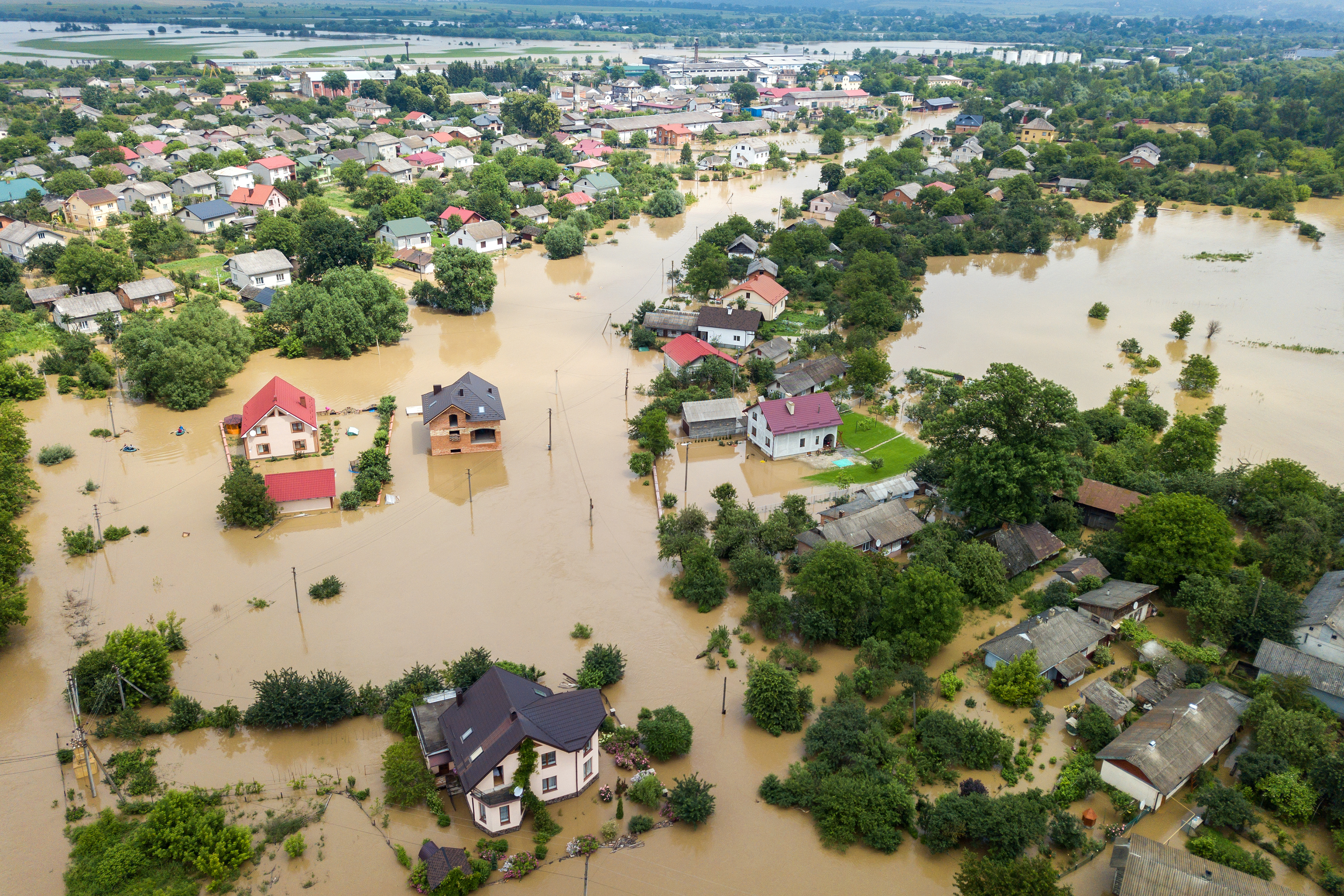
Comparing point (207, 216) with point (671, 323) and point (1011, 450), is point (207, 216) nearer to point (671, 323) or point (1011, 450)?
point (671, 323)

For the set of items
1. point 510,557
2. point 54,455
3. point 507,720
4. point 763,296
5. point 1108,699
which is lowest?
point 510,557

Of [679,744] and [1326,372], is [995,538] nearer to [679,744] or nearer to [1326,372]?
[679,744]

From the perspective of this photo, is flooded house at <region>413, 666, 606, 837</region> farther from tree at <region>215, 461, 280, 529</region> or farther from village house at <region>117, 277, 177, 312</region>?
village house at <region>117, 277, 177, 312</region>

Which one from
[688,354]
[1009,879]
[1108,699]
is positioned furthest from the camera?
[688,354]

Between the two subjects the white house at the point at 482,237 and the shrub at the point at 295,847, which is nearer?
the shrub at the point at 295,847

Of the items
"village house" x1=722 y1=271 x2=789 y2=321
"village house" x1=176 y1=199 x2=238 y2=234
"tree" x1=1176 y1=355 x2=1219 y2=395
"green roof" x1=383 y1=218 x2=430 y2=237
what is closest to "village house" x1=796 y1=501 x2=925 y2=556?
"tree" x1=1176 y1=355 x2=1219 y2=395

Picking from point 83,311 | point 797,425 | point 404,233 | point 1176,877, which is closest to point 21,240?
point 83,311

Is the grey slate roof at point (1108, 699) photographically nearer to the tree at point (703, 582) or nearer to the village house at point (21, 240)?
the tree at point (703, 582)

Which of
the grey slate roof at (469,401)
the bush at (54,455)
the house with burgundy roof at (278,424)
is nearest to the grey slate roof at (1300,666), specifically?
the grey slate roof at (469,401)
